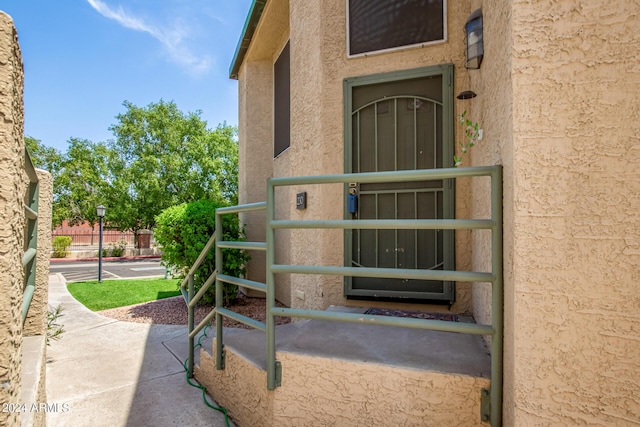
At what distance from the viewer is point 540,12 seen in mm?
1558

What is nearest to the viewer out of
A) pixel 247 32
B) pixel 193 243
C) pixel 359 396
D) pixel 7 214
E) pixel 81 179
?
pixel 7 214

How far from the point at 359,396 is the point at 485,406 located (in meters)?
0.71

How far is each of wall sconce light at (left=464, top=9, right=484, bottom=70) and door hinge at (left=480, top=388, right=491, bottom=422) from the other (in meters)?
2.54

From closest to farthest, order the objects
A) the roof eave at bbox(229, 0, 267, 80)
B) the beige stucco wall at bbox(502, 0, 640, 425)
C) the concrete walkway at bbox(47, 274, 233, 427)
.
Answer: the beige stucco wall at bbox(502, 0, 640, 425) → the concrete walkway at bbox(47, 274, 233, 427) → the roof eave at bbox(229, 0, 267, 80)

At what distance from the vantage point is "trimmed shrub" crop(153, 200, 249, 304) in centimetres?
710

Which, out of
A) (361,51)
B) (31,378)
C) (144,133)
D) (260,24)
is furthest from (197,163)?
(31,378)

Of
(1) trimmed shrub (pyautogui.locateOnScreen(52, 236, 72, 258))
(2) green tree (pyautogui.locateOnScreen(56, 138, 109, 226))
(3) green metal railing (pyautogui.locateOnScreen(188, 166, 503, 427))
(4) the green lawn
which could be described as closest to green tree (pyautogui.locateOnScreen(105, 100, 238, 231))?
(2) green tree (pyautogui.locateOnScreen(56, 138, 109, 226))

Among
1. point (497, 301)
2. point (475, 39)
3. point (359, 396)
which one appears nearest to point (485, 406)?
point (497, 301)

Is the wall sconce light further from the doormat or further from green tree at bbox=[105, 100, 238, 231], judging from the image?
green tree at bbox=[105, 100, 238, 231]

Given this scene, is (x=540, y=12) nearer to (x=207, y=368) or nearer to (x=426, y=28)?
(x=426, y=28)

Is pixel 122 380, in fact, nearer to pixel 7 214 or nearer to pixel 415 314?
pixel 415 314

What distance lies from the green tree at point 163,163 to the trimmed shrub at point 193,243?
17.5 m

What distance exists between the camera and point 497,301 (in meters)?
1.78

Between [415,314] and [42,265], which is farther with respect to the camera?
[415,314]
